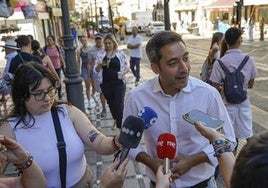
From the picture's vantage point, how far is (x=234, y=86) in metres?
3.91

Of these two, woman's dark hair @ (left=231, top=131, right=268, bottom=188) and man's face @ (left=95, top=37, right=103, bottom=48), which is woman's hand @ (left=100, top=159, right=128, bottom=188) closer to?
woman's dark hair @ (left=231, top=131, right=268, bottom=188)

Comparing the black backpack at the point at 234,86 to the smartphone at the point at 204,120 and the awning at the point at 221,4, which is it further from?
the awning at the point at 221,4

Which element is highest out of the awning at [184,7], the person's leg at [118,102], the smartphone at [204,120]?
the smartphone at [204,120]

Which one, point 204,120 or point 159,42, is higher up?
point 159,42

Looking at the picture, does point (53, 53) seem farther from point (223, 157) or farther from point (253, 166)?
point (253, 166)

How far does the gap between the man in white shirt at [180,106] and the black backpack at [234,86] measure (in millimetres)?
1777

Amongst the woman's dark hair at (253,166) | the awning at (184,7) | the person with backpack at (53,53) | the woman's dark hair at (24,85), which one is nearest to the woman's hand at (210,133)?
the woman's dark hair at (253,166)

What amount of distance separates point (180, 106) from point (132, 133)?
54cm

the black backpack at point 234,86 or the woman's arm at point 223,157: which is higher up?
the woman's arm at point 223,157

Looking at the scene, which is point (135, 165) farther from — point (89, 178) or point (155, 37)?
point (155, 37)

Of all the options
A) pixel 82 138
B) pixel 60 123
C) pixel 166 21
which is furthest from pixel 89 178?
pixel 166 21

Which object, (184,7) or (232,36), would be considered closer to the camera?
(232,36)

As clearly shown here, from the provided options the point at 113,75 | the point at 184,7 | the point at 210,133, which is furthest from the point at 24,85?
the point at 184,7

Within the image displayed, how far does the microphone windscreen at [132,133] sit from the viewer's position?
5.69 ft
